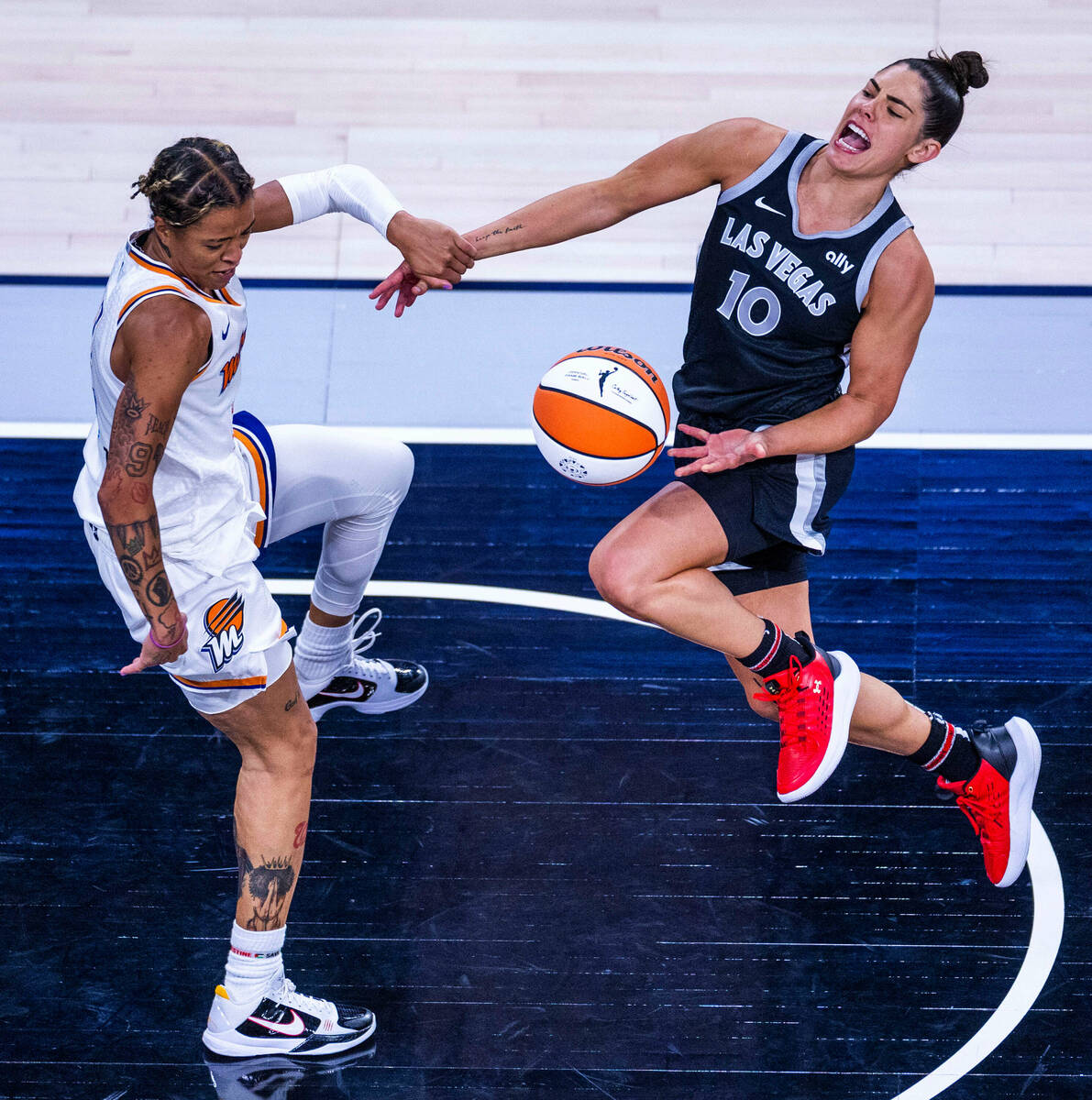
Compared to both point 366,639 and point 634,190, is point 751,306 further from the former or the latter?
point 366,639

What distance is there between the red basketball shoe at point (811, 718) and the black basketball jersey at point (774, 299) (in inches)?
28.9

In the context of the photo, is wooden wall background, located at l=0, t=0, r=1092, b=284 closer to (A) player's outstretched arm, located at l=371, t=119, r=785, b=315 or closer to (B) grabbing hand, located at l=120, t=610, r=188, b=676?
(A) player's outstretched arm, located at l=371, t=119, r=785, b=315

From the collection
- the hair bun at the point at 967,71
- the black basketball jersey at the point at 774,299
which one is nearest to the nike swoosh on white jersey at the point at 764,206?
the black basketball jersey at the point at 774,299

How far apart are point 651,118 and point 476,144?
0.93 m

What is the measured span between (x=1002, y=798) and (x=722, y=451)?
4.40 feet

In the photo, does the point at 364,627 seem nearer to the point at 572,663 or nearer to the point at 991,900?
the point at 572,663

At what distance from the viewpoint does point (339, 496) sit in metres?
4.10

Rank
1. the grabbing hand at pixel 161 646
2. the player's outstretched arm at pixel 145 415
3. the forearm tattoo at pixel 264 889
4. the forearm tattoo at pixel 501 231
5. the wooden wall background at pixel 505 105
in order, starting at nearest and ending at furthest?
the player's outstretched arm at pixel 145 415, the grabbing hand at pixel 161 646, the forearm tattoo at pixel 264 889, the forearm tattoo at pixel 501 231, the wooden wall background at pixel 505 105

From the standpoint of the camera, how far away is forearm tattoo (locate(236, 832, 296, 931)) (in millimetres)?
3479

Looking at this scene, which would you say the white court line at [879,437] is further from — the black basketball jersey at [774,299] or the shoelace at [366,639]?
the black basketball jersey at [774,299]

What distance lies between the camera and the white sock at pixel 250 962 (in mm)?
3504

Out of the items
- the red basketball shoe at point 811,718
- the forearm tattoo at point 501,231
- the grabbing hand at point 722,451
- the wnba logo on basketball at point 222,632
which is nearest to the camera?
the wnba logo on basketball at point 222,632

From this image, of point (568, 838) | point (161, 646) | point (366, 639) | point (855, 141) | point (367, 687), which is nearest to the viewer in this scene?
point (161, 646)

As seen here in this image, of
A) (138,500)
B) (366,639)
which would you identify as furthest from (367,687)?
(138,500)
